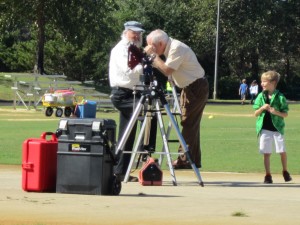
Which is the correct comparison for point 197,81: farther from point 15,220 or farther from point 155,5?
point 155,5

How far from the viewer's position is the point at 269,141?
14.1 m

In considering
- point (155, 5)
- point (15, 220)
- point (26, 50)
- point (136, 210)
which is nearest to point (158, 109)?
point (136, 210)

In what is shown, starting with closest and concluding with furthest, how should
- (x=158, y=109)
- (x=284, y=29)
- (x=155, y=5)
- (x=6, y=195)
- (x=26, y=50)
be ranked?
(x=6, y=195), (x=158, y=109), (x=26, y=50), (x=155, y=5), (x=284, y=29)

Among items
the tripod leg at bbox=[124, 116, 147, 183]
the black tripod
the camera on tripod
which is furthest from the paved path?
the camera on tripod

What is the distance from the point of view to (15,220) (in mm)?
8617

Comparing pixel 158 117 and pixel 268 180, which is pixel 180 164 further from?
pixel 268 180

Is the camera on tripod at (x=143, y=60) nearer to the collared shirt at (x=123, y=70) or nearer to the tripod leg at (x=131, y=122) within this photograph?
the tripod leg at (x=131, y=122)

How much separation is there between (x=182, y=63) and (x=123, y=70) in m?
0.84

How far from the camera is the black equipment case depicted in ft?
36.6

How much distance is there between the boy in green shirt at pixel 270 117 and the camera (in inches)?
550

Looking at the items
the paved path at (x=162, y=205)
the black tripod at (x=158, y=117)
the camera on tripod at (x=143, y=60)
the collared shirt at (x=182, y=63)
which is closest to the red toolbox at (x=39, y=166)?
the paved path at (x=162, y=205)

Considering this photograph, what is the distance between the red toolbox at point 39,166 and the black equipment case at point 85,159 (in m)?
0.21

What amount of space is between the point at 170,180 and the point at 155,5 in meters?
75.9

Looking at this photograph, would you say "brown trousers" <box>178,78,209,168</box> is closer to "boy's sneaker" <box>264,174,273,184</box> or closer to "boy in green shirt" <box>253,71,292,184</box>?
"boy in green shirt" <box>253,71,292,184</box>
